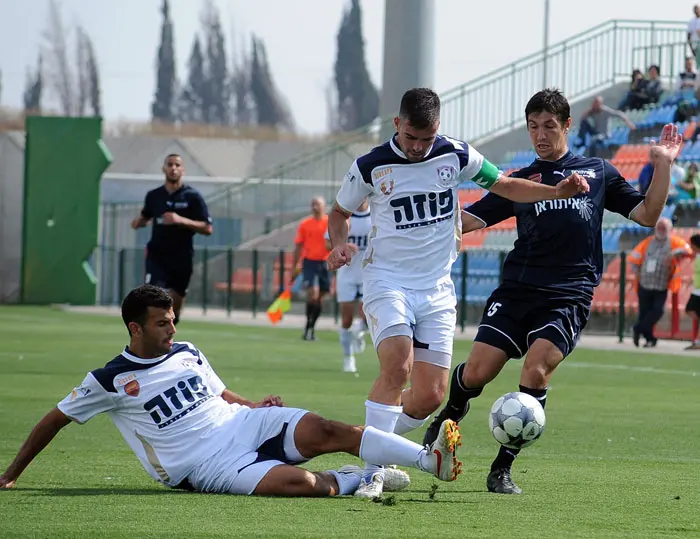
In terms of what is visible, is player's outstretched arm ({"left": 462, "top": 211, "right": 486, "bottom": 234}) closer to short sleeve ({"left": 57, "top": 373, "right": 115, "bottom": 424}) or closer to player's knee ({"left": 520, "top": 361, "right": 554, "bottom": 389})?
player's knee ({"left": 520, "top": 361, "right": 554, "bottom": 389})

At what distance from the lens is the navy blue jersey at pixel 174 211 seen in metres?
16.0

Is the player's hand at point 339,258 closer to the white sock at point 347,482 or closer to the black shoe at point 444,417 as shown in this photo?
the white sock at point 347,482

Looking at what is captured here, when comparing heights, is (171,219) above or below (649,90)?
below

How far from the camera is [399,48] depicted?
34.1m

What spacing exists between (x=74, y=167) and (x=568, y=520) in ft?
105

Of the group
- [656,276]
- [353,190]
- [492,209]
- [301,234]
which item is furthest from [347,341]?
[353,190]

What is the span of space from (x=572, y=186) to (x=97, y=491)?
2846mm

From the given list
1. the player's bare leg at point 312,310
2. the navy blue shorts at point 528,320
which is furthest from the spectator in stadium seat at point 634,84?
the navy blue shorts at point 528,320

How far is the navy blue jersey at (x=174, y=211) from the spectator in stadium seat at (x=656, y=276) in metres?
8.93

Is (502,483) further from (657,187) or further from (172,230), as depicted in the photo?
(172,230)

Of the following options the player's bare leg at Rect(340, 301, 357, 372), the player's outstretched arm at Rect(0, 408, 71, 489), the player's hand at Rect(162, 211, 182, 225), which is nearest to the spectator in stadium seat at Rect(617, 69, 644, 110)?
the player's bare leg at Rect(340, 301, 357, 372)

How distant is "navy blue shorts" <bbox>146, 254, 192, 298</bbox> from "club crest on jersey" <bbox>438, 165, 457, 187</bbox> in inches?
334

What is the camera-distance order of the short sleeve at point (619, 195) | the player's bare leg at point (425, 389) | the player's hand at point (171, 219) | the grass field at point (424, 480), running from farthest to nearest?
the player's hand at point (171, 219), the short sleeve at point (619, 195), the player's bare leg at point (425, 389), the grass field at point (424, 480)

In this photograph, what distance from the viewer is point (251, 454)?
739 centimetres
